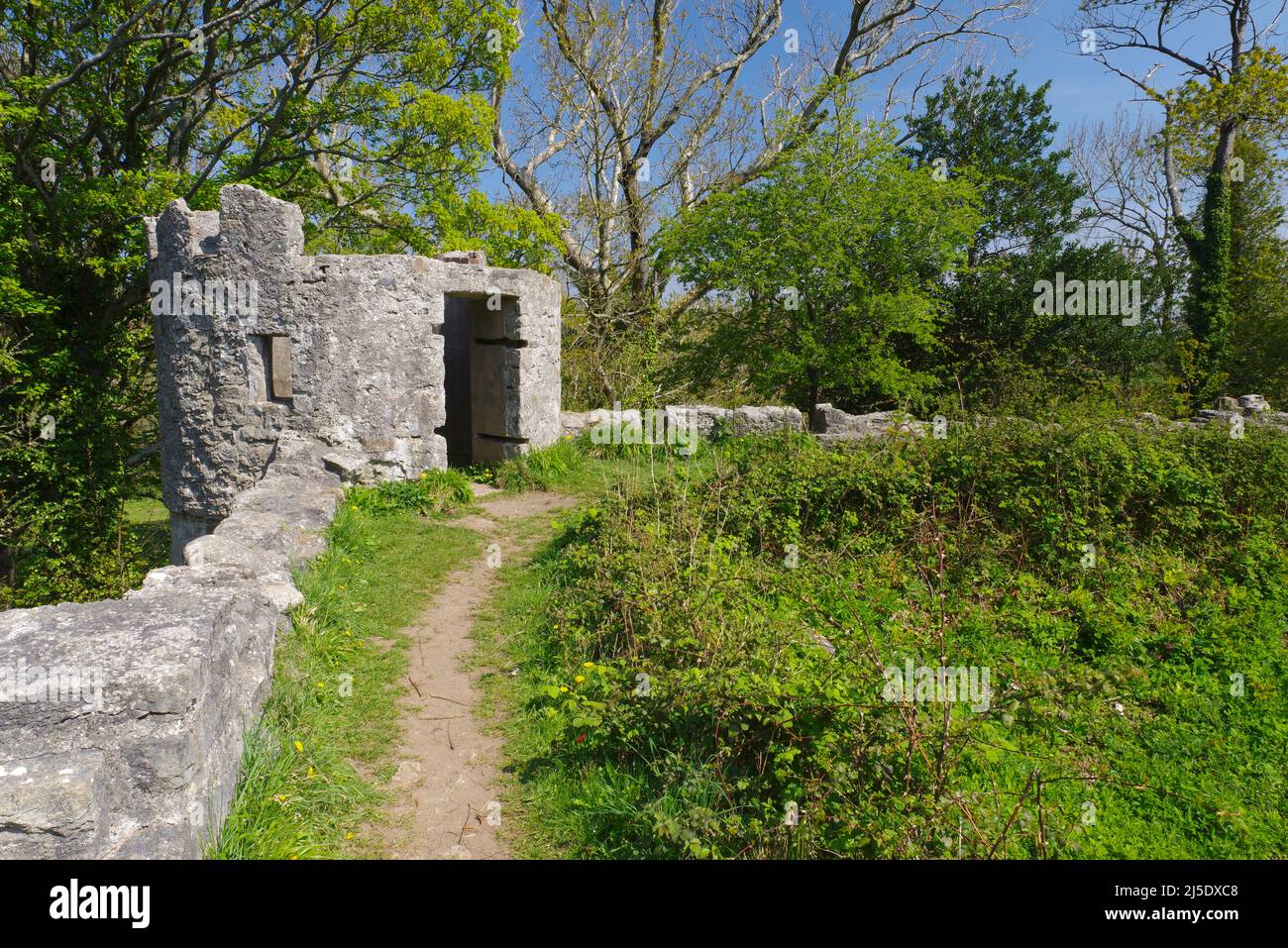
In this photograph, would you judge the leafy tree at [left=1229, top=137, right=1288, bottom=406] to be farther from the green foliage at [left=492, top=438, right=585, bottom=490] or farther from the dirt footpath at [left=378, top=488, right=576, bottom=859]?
the dirt footpath at [left=378, top=488, right=576, bottom=859]

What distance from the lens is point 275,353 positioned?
32.6ft

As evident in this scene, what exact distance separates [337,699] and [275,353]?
21.4 feet

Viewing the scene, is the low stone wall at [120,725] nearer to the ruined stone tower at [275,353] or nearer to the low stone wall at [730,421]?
the ruined stone tower at [275,353]

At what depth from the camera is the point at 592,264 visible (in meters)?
21.8

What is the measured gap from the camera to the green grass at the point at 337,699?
11.7 feet
